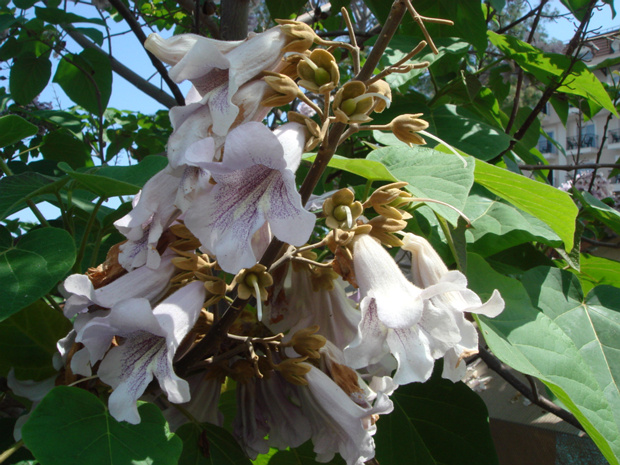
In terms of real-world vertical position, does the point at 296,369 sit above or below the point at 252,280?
below

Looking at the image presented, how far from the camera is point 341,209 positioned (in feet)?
2.15

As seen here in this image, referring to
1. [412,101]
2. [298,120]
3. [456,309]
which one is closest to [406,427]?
[456,309]

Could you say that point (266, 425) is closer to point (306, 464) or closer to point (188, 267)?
point (306, 464)

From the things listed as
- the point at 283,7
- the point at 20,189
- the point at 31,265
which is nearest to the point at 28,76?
the point at 283,7

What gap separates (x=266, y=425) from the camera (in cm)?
80

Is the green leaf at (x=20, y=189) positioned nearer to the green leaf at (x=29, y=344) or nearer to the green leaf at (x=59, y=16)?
the green leaf at (x=29, y=344)

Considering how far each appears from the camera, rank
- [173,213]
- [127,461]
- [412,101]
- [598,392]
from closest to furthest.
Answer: [127,461]
[173,213]
[598,392]
[412,101]

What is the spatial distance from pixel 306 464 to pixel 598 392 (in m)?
0.51

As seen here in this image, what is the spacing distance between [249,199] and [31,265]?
40 cm

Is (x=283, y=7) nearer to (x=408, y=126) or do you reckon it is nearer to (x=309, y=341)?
(x=408, y=126)

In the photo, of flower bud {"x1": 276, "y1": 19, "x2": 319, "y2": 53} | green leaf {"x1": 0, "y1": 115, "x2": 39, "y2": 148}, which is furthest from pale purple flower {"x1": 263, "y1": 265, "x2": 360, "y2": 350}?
green leaf {"x1": 0, "y1": 115, "x2": 39, "y2": 148}

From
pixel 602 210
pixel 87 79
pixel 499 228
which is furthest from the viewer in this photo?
pixel 87 79

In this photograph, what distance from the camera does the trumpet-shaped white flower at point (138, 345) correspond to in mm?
556

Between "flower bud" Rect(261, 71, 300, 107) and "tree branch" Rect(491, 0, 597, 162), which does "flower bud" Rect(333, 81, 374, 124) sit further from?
"tree branch" Rect(491, 0, 597, 162)
